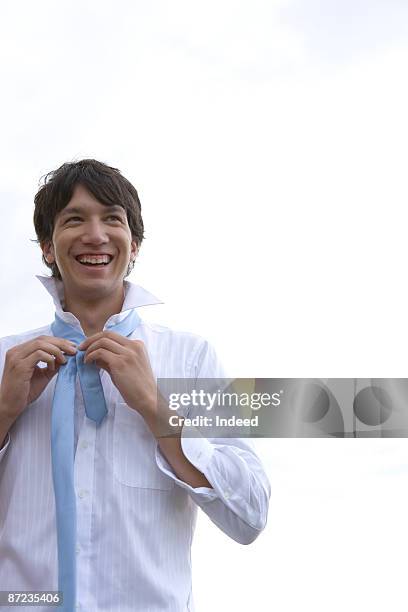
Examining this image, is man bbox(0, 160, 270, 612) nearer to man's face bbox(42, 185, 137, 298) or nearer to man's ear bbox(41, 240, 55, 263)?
man's face bbox(42, 185, 137, 298)

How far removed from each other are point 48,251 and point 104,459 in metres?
0.88

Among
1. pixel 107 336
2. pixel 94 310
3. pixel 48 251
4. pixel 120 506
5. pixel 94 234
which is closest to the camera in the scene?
pixel 120 506

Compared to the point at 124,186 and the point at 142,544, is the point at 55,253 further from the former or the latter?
the point at 142,544

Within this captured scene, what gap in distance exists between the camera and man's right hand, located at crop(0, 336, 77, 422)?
259cm

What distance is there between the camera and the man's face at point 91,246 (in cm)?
278

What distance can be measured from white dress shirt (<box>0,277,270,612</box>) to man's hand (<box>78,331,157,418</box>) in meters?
0.16

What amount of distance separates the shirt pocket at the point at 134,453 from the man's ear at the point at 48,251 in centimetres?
69

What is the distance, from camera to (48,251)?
10.1 ft

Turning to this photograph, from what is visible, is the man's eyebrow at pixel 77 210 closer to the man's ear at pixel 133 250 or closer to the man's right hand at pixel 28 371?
the man's ear at pixel 133 250

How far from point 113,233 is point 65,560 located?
108 centimetres

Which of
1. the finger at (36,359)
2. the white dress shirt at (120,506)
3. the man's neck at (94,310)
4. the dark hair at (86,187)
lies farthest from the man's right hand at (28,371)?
the dark hair at (86,187)

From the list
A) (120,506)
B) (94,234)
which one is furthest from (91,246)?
(120,506)

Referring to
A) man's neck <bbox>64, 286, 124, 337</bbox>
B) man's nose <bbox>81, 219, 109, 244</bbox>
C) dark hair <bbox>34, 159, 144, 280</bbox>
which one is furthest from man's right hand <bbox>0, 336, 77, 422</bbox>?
dark hair <bbox>34, 159, 144, 280</bbox>

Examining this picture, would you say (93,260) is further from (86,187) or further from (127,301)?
(86,187)
